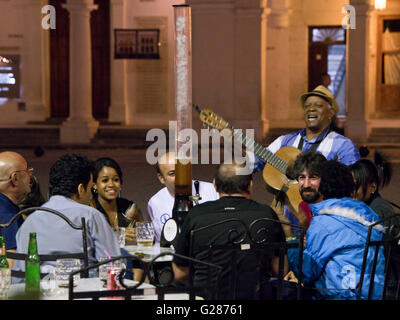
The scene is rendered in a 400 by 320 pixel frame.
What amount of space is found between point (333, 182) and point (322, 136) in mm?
1793

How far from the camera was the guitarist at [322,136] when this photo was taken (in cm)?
619

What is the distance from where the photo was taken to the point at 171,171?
20.0ft

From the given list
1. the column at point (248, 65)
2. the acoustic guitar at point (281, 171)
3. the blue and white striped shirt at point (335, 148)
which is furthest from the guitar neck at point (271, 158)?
the column at point (248, 65)

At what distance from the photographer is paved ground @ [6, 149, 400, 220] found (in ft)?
42.3

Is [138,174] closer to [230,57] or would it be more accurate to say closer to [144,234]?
[230,57]

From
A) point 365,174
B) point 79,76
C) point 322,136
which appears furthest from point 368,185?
point 79,76

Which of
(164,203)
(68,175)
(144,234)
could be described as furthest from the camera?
(164,203)

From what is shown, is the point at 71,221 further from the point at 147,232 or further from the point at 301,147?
the point at 301,147

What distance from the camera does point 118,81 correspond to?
2150cm

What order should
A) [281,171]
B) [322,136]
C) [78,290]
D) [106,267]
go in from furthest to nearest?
1. [322,136]
2. [281,171]
3. [106,267]
4. [78,290]

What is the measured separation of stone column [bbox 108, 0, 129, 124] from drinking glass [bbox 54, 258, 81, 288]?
678 inches

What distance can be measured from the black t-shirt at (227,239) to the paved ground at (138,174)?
281 inches

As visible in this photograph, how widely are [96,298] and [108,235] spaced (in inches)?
52.3
